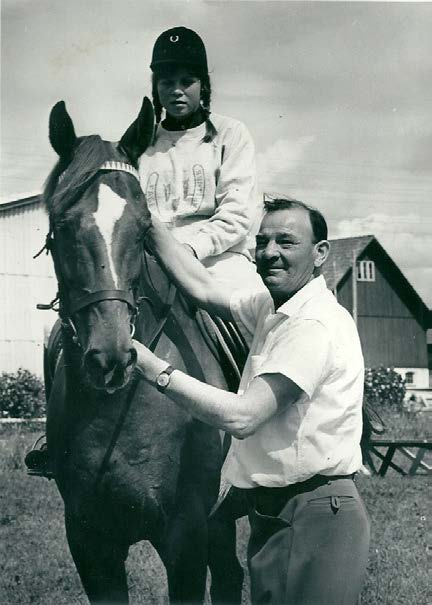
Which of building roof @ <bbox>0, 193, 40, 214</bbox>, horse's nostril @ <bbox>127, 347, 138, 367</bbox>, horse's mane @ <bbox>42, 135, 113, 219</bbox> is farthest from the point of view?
building roof @ <bbox>0, 193, 40, 214</bbox>

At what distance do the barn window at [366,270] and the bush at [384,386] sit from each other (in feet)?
35.0

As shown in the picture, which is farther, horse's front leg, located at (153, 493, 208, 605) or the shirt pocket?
horse's front leg, located at (153, 493, 208, 605)

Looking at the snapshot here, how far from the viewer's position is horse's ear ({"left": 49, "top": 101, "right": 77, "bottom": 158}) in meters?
3.44

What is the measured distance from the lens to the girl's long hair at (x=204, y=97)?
4391 millimetres

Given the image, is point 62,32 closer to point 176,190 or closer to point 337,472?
point 176,190

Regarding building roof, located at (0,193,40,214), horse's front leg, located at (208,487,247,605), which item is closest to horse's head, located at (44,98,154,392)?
horse's front leg, located at (208,487,247,605)

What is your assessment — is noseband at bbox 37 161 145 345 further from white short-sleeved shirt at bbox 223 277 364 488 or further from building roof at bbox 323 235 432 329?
building roof at bbox 323 235 432 329

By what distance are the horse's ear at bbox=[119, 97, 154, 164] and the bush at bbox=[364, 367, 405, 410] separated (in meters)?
18.0

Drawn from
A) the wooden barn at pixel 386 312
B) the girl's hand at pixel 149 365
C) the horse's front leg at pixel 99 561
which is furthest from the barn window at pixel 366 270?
the girl's hand at pixel 149 365

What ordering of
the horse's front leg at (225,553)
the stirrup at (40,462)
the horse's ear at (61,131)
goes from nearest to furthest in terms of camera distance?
the horse's ear at (61,131) < the horse's front leg at (225,553) < the stirrup at (40,462)

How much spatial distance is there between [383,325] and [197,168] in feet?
99.7

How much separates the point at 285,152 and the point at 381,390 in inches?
656

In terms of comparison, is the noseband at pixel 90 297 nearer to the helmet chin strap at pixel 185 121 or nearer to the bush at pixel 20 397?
the helmet chin strap at pixel 185 121

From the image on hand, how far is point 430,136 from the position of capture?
5.90 m
